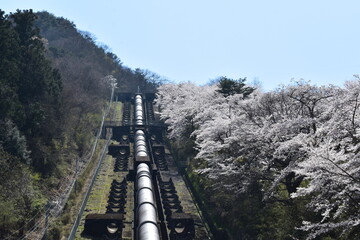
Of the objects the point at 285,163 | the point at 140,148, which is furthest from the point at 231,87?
the point at 285,163

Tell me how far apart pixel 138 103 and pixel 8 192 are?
52.1 m

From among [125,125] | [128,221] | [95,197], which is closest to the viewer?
[128,221]

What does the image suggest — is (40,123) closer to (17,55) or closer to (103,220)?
(17,55)

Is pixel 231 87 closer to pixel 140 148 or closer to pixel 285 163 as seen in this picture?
pixel 140 148

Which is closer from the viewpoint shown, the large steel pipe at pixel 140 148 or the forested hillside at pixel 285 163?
the forested hillside at pixel 285 163

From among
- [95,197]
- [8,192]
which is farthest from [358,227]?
[95,197]

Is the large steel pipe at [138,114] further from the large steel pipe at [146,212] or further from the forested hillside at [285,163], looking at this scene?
the large steel pipe at [146,212]

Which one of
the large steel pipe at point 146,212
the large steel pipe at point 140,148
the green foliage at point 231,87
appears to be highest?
the green foliage at point 231,87

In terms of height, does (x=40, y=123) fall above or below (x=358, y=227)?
above

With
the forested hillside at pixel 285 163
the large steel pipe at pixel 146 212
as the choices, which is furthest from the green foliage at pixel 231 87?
the large steel pipe at pixel 146 212

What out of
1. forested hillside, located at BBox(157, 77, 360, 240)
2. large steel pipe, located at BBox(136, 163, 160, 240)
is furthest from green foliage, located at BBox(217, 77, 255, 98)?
large steel pipe, located at BBox(136, 163, 160, 240)

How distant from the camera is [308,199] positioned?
20.5 meters

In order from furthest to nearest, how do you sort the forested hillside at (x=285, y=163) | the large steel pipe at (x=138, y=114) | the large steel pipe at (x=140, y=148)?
1. the large steel pipe at (x=138, y=114)
2. the large steel pipe at (x=140, y=148)
3. the forested hillside at (x=285, y=163)

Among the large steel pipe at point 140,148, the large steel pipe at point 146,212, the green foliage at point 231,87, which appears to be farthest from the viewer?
the green foliage at point 231,87
